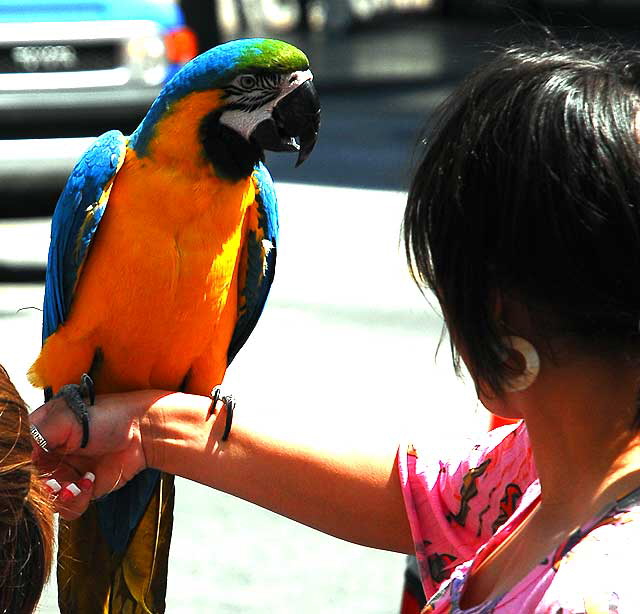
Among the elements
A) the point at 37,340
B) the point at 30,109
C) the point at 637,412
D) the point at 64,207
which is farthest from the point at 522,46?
the point at 30,109

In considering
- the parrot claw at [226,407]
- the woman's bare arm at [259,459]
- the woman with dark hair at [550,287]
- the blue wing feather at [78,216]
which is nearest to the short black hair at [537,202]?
the woman with dark hair at [550,287]

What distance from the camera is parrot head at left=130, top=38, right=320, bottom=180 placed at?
1988 millimetres

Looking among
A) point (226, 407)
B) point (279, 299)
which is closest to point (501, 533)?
point (226, 407)

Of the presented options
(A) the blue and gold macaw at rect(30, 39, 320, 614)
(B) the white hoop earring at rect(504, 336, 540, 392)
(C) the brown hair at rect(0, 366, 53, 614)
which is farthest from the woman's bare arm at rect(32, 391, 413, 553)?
(B) the white hoop earring at rect(504, 336, 540, 392)

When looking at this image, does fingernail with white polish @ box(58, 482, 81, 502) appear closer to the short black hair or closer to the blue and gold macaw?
the blue and gold macaw

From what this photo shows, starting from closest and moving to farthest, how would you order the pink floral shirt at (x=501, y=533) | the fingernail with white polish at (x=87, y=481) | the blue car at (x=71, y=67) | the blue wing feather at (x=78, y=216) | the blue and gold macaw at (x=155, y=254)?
the pink floral shirt at (x=501, y=533), the fingernail with white polish at (x=87, y=481), the blue and gold macaw at (x=155, y=254), the blue wing feather at (x=78, y=216), the blue car at (x=71, y=67)

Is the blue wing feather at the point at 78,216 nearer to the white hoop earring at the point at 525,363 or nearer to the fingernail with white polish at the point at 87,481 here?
the fingernail with white polish at the point at 87,481

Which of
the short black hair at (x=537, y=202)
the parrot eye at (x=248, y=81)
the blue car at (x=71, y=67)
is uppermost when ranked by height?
the short black hair at (x=537, y=202)

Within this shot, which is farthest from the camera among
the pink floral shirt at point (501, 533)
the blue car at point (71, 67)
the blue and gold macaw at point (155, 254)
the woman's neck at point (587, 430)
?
the blue car at point (71, 67)

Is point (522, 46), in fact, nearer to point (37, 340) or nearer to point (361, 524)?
point (361, 524)

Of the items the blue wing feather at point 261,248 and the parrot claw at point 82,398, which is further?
the blue wing feather at point 261,248

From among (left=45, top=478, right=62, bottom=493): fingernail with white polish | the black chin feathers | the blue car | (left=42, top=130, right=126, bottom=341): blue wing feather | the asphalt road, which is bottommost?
the asphalt road

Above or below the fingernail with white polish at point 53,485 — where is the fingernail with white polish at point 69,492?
below

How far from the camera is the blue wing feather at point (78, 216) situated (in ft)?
6.95
